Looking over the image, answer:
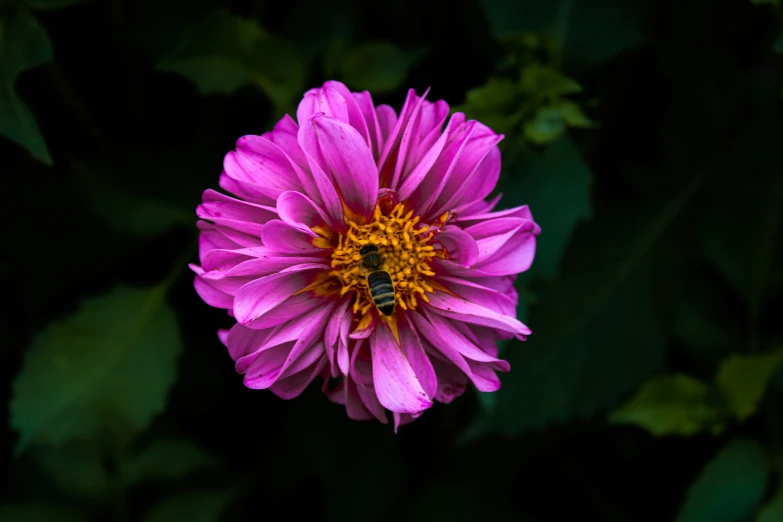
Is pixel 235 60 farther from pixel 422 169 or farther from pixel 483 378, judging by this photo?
pixel 483 378

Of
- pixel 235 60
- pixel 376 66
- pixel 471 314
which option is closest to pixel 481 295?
pixel 471 314

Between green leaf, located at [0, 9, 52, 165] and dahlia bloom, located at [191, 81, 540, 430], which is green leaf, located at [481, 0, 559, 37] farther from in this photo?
green leaf, located at [0, 9, 52, 165]

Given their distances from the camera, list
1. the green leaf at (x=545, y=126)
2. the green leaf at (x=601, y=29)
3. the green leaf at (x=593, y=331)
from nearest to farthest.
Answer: the green leaf at (x=545, y=126), the green leaf at (x=601, y=29), the green leaf at (x=593, y=331)

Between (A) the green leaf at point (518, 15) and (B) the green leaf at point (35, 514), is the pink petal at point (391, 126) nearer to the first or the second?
(A) the green leaf at point (518, 15)

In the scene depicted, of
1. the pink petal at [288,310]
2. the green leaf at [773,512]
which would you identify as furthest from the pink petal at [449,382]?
the green leaf at [773,512]

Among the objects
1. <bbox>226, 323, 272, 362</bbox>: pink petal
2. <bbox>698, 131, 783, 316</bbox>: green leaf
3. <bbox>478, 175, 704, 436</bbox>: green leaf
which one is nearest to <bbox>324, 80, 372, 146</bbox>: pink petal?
<bbox>226, 323, 272, 362</bbox>: pink petal

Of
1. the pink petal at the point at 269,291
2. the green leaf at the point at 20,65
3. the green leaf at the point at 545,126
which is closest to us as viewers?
the pink petal at the point at 269,291

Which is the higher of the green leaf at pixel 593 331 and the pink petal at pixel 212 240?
Answer: the pink petal at pixel 212 240

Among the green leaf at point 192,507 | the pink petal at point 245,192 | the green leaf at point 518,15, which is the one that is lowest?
the green leaf at point 192,507
